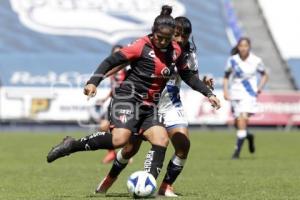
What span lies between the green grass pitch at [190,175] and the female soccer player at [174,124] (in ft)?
0.84

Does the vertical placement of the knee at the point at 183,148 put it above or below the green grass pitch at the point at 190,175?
above

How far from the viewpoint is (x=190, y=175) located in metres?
12.7

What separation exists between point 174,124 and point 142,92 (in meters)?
0.79

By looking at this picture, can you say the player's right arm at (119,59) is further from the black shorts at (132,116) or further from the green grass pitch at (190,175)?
the green grass pitch at (190,175)

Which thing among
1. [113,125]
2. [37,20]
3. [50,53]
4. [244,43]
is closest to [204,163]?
[244,43]

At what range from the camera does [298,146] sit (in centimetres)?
2183

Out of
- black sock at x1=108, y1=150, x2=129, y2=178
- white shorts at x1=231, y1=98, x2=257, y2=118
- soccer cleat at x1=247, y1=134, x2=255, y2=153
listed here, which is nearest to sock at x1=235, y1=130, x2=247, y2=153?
white shorts at x1=231, y1=98, x2=257, y2=118

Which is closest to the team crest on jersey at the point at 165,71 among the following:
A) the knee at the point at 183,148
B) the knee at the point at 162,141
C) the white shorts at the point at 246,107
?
the knee at the point at 162,141

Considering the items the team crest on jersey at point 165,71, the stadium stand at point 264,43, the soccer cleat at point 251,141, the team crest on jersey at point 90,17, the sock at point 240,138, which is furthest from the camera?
the team crest on jersey at point 90,17

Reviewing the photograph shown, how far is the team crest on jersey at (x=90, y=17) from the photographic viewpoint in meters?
37.2

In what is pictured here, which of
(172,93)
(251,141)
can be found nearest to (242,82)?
(251,141)

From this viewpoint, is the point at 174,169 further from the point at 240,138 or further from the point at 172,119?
the point at 240,138

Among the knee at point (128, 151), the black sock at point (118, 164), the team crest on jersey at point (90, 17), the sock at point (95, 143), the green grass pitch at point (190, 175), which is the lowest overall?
the green grass pitch at point (190, 175)

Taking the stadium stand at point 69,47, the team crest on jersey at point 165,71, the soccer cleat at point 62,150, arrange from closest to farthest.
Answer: the team crest on jersey at point 165,71 < the soccer cleat at point 62,150 < the stadium stand at point 69,47
